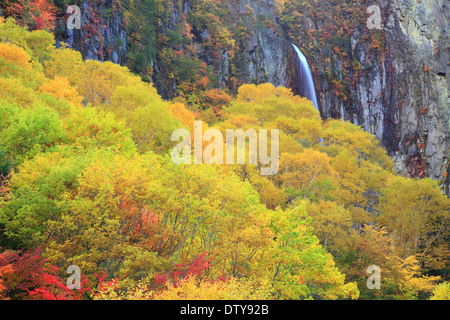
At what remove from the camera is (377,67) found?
237 ft

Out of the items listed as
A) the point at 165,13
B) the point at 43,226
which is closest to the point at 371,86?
the point at 165,13

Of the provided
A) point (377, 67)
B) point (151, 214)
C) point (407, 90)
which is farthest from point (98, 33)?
point (377, 67)

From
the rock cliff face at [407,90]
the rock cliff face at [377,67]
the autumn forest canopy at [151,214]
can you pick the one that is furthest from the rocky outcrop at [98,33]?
the rock cliff face at [407,90]

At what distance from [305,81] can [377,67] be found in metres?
15.4

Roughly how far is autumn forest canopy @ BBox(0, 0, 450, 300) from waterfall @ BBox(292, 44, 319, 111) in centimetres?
3862

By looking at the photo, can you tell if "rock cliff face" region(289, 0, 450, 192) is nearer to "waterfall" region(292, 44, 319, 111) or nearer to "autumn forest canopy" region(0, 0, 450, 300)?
"waterfall" region(292, 44, 319, 111)

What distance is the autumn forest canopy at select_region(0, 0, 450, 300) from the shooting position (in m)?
13.8

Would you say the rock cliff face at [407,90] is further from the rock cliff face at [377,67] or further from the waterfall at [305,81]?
the waterfall at [305,81]

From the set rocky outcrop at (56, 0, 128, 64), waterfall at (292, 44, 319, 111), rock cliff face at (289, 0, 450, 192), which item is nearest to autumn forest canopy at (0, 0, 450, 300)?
rocky outcrop at (56, 0, 128, 64)

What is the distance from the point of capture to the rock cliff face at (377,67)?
61.5 metres

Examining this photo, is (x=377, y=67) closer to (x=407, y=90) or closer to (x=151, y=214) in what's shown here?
(x=407, y=90)

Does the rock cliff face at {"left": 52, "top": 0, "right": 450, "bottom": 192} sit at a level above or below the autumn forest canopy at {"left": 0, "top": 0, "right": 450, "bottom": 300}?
above

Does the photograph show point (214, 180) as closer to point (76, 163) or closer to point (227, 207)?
point (227, 207)
